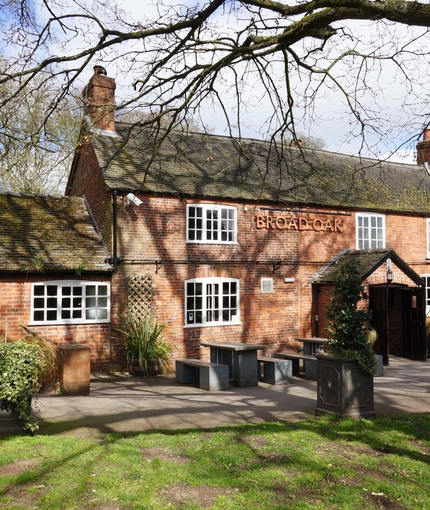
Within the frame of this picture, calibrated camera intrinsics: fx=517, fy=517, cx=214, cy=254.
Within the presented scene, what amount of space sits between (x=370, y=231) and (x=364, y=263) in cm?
274

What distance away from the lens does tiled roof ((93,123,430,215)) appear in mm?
15625

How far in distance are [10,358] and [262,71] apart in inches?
250

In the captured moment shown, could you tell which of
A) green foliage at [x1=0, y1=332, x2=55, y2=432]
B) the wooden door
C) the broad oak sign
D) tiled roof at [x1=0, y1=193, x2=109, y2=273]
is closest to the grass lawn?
green foliage at [x1=0, y1=332, x2=55, y2=432]

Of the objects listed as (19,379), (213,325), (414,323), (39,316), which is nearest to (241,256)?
(213,325)

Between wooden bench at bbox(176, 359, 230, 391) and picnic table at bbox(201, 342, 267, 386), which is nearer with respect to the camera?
wooden bench at bbox(176, 359, 230, 391)

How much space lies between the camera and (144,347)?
14094 millimetres

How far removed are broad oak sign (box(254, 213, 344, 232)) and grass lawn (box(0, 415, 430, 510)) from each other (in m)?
10.0

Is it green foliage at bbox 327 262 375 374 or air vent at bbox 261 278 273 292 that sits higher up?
air vent at bbox 261 278 273 292

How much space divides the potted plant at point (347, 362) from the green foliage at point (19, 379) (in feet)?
15.6

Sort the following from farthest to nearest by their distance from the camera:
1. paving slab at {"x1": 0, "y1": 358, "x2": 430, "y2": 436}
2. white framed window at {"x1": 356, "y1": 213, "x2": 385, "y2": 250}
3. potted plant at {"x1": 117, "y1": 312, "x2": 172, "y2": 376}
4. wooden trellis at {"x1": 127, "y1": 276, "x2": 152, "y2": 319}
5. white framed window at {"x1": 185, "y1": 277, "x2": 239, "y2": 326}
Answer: white framed window at {"x1": 356, "y1": 213, "x2": 385, "y2": 250}, white framed window at {"x1": 185, "y1": 277, "x2": 239, "y2": 326}, wooden trellis at {"x1": 127, "y1": 276, "x2": 152, "y2": 319}, potted plant at {"x1": 117, "y1": 312, "x2": 172, "y2": 376}, paving slab at {"x1": 0, "y1": 358, "x2": 430, "y2": 436}

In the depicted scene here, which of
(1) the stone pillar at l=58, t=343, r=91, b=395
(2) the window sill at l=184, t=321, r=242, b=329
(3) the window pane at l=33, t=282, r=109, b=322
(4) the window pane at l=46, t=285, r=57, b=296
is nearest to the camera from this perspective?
(1) the stone pillar at l=58, t=343, r=91, b=395

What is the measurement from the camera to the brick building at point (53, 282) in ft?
44.1

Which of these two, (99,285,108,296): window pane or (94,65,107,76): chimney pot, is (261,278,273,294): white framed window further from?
(94,65,107,76): chimney pot

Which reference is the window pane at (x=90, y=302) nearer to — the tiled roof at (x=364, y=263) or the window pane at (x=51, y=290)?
the window pane at (x=51, y=290)
